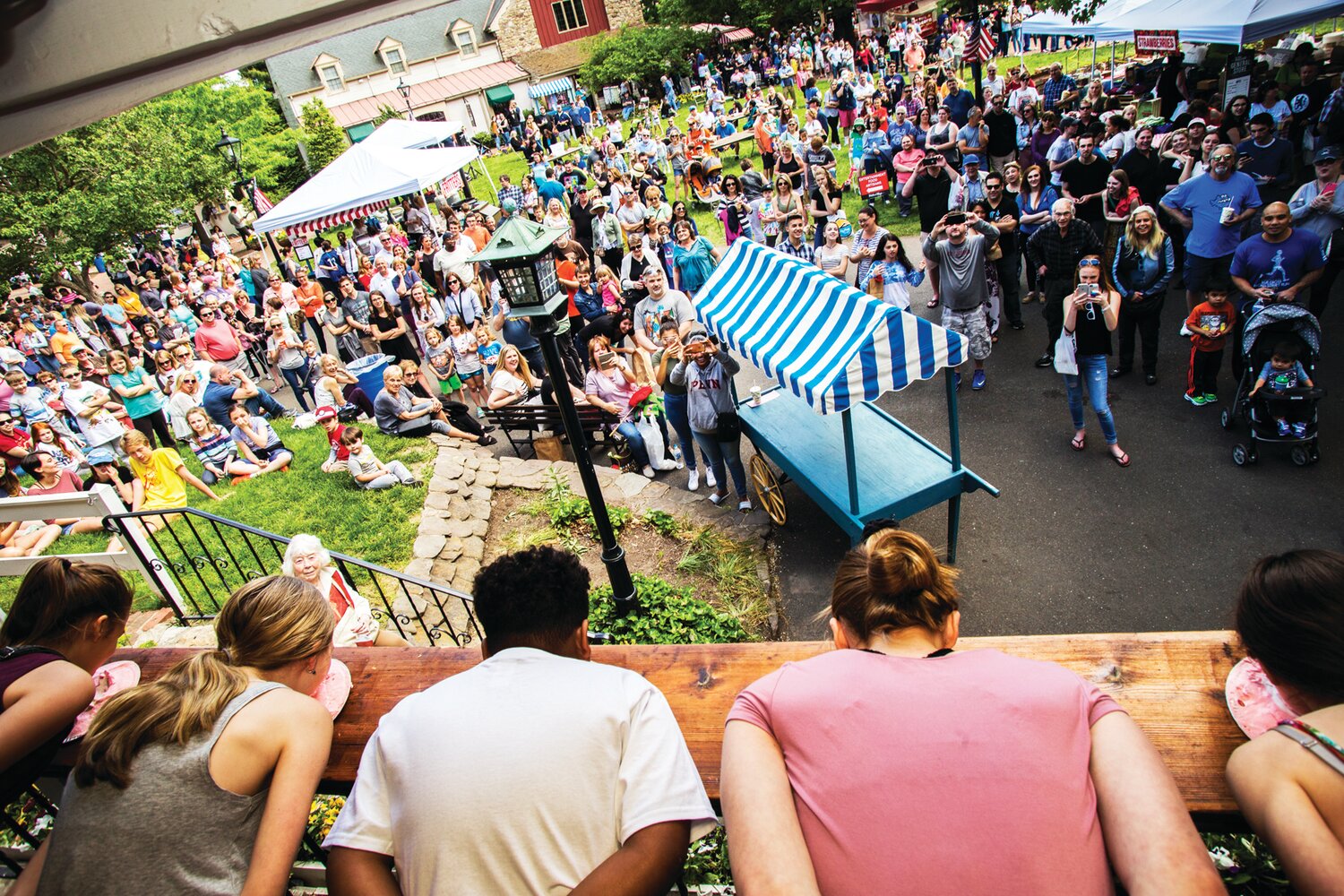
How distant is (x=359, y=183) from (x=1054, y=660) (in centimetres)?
1475

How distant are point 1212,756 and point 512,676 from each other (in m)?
1.54

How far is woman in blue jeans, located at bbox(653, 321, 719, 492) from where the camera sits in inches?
286

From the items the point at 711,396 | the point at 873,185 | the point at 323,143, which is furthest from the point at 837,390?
the point at 323,143

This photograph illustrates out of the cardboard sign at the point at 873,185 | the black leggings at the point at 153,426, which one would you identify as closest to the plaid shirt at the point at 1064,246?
the cardboard sign at the point at 873,185

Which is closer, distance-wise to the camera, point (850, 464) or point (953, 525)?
point (850, 464)

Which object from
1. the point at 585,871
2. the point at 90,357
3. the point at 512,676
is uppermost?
the point at 512,676

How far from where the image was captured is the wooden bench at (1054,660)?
159 centimetres

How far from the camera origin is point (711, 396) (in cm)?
668

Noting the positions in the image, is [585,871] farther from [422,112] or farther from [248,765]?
[422,112]

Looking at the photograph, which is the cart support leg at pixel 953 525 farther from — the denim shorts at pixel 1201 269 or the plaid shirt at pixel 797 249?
the plaid shirt at pixel 797 249

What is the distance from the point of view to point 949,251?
7.64 m

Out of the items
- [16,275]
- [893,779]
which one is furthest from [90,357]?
[893,779]

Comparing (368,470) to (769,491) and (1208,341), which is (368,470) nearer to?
(769,491)

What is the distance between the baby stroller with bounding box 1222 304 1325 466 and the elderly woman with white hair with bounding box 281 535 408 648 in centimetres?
691
